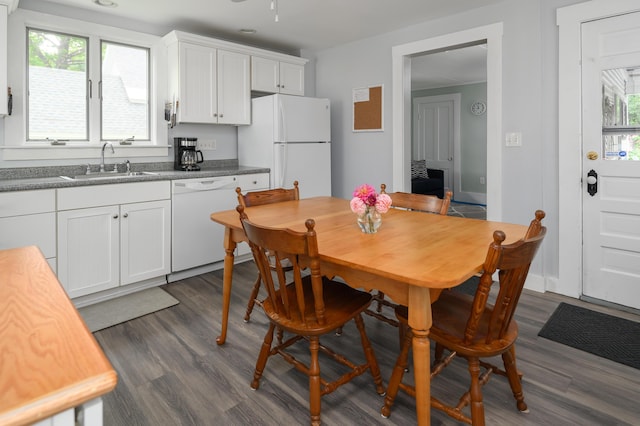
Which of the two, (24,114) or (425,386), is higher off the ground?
(24,114)

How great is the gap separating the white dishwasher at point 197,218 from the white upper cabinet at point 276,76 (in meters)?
1.13

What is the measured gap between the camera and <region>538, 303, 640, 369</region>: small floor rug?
7.35ft

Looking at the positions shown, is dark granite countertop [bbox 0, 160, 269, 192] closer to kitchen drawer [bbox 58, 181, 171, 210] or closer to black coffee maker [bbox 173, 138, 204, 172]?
kitchen drawer [bbox 58, 181, 171, 210]

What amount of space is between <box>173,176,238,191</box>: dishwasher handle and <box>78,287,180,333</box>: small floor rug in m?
0.89

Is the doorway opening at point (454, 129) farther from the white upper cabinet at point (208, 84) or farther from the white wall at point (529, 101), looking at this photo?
→ the white upper cabinet at point (208, 84)

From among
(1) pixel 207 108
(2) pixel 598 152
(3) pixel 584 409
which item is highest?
(1) pixel 207 108

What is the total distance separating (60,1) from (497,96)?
3.56 meters


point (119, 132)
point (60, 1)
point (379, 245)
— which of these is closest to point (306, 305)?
point (379, 245)

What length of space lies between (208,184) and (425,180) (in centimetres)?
479

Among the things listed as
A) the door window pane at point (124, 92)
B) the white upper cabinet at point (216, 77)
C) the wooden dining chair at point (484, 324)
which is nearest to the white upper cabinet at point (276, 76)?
the white upper cabinet at point (216, 77)

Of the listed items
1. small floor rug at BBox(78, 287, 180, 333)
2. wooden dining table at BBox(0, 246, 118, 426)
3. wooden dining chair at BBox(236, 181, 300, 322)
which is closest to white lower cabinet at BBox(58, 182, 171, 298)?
small floor rug at BBox(78, 287, 180, 333)

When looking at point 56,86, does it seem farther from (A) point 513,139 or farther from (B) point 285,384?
(A) point 513,139

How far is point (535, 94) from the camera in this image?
3.14 metres

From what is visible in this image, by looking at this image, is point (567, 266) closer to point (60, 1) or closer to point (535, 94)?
point (535, 94)
